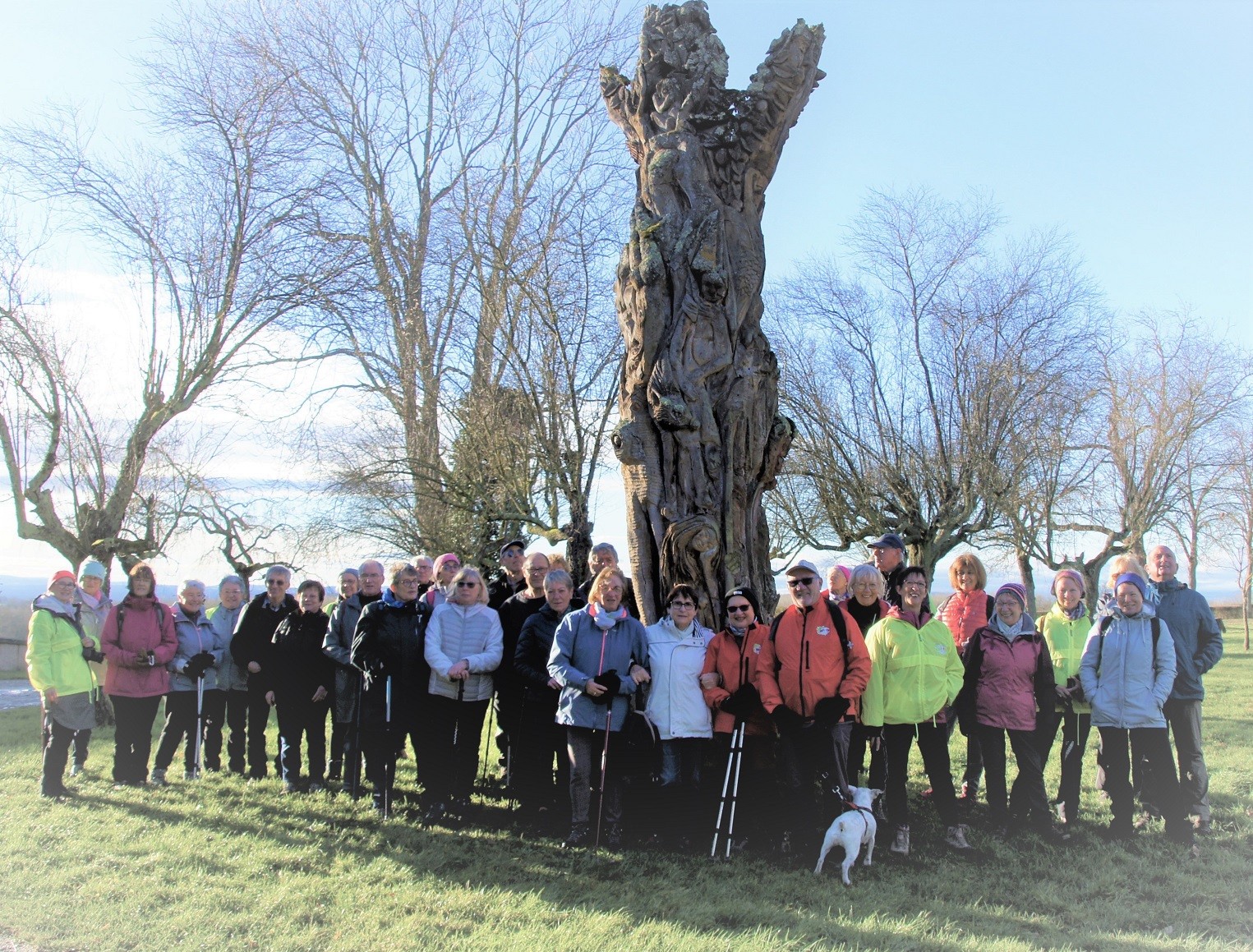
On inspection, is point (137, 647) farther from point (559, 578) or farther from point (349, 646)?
point (559, 578)

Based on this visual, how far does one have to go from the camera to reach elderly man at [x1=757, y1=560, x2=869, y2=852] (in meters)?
5.37

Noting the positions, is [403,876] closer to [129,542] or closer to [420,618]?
[420,618]

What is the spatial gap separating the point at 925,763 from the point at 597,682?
2.08 meters

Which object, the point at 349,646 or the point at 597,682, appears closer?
the point at 597,682

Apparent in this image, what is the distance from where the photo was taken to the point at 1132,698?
5.71 m

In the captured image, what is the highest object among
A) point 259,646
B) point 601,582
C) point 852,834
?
point 601,582

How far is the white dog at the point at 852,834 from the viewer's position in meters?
4.93

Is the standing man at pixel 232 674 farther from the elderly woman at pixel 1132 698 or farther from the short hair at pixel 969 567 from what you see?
the elderly woman at pixel 1132 698

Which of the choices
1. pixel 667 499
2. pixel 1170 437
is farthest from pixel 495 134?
pixel 1170 437

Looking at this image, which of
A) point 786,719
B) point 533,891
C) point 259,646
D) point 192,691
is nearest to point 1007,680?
point 786,719

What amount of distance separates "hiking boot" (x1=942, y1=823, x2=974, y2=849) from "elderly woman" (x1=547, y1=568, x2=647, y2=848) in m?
1.98

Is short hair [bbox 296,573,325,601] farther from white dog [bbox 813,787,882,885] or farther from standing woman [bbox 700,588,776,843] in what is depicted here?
white dog [bbox 813,787,882,885]

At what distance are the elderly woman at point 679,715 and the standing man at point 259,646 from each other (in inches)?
130

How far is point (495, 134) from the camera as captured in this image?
18406 mm
